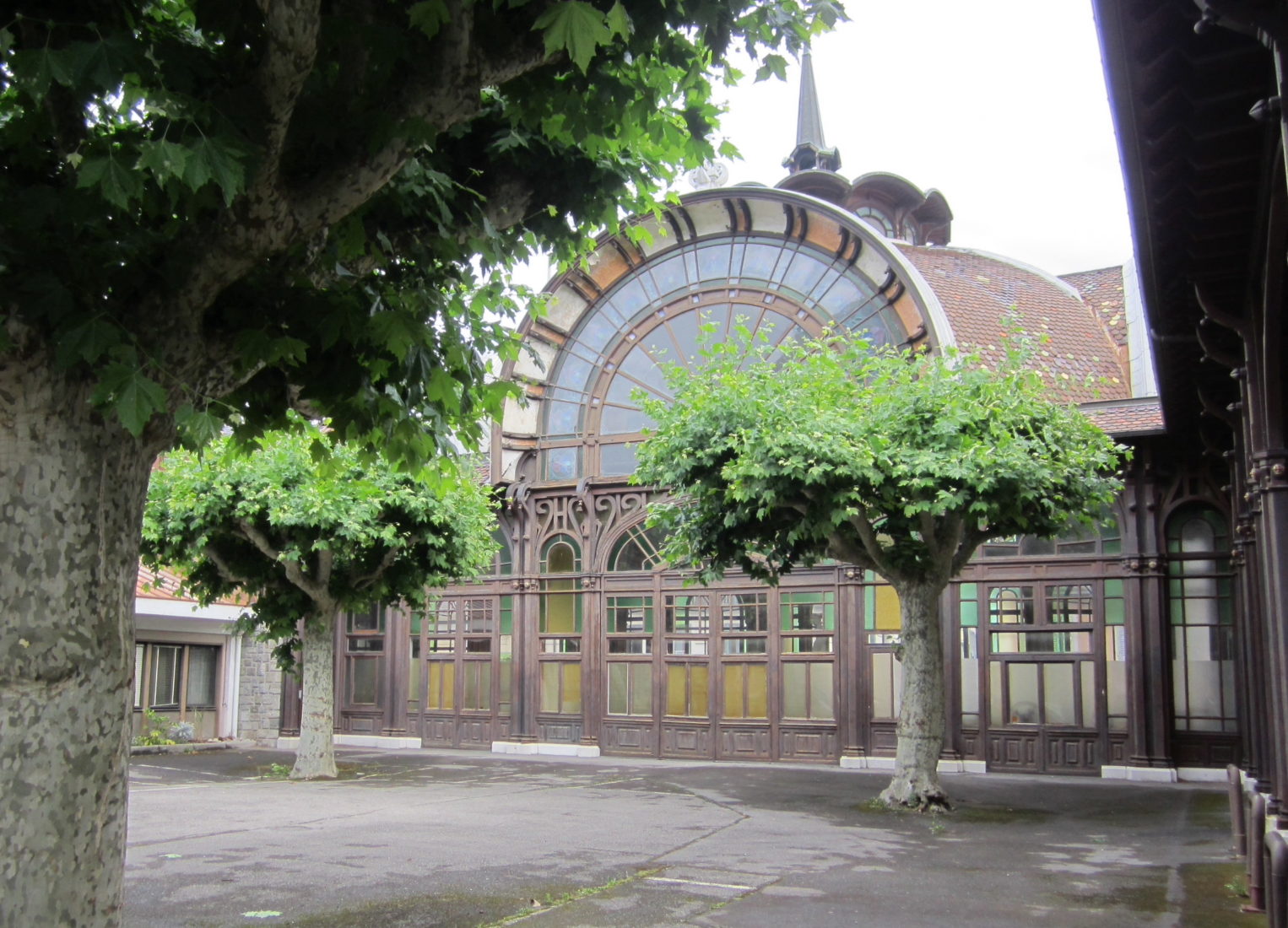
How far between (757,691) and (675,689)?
63.5 inches

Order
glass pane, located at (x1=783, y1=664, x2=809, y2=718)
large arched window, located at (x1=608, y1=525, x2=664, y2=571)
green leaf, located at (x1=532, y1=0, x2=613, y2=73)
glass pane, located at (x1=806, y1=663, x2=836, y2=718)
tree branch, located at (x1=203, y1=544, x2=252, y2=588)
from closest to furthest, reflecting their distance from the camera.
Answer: green leaf, located at (x1=532, y1=0, x2=613, y2=73), tree branch, located at (x1=203, y1=544, x2=252, y2=588), glass pane, located at (x1=806, y1=663, x2=836, y2=718), glass pane, located at (x1=783, y1=664, x2=809, y2=718), large arched window, located at (x1=608, y1=525, x2=664, y2=571)

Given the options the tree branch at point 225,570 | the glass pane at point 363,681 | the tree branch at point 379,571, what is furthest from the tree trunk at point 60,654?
the glass pane at point 363,681

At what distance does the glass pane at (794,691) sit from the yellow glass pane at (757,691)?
350 mm

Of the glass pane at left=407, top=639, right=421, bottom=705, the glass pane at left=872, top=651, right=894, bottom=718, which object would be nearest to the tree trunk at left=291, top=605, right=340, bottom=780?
the glass pane at left=407, top=639, right=421, bottom=705

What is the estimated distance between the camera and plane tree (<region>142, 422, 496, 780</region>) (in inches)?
645

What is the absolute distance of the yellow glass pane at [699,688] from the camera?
21.7m

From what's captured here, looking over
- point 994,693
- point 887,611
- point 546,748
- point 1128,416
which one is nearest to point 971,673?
point 994,693

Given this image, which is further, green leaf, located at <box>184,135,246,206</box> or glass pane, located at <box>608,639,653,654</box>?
glass pane, located at <box>608,639,653,654</box>

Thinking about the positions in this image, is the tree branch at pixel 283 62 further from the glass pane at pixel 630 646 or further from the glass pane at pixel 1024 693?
the glass pane at pixel 630 646

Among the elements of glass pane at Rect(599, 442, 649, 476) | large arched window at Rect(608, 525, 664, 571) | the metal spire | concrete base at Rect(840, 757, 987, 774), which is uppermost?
the metal spire

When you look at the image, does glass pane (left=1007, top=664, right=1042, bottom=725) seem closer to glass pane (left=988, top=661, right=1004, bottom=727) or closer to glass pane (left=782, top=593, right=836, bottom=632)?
glass pane (left=988, top=661, right=1004, bottom=727)

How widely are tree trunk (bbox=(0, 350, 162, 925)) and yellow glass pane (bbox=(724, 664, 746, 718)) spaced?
1733 cm

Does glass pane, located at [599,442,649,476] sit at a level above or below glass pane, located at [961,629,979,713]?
above

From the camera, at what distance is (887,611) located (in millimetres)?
20219
